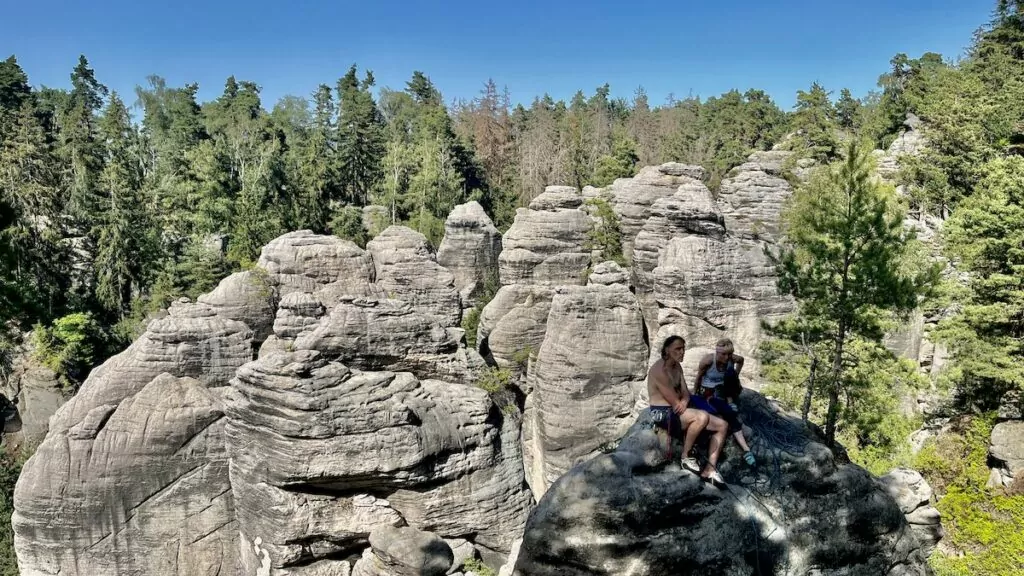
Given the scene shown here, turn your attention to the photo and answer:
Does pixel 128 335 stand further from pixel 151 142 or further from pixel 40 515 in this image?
pixel 151 142

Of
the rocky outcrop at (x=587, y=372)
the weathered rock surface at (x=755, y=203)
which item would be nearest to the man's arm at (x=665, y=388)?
the rocky outcrop at (x=587, y=372)

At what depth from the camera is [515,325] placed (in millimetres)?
25828

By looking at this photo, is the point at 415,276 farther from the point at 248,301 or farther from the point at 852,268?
the point at 852,268

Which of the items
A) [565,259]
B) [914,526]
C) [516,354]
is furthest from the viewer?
[565,259]

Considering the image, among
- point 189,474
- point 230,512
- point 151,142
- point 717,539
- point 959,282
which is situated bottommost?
point 230,512

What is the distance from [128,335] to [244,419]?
21.2 metres

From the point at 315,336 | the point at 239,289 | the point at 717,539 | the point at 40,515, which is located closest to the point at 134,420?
the point at 40,515

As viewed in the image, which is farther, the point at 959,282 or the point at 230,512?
the point at 959,282

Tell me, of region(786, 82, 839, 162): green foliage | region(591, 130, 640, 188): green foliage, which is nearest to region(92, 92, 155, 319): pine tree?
region(591, 130, 640, 188): green foliage

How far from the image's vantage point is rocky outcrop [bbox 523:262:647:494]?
20.8 m

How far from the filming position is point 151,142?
61.6 metres

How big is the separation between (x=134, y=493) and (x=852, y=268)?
17676mm

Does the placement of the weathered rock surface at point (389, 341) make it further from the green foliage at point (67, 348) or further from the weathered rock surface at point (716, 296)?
the green foliage at point (67, 348)

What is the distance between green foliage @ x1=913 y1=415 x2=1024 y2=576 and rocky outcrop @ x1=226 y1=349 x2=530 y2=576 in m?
10.0
